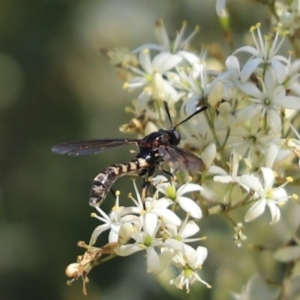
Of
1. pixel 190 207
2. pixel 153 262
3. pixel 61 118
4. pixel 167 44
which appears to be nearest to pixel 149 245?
pixel 153 262

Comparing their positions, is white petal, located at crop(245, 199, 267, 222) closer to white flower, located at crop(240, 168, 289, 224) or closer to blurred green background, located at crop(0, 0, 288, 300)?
white flower, located at crop(240, 168, 289, 224)

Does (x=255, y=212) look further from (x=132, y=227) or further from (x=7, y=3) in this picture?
(x=7, y=3)

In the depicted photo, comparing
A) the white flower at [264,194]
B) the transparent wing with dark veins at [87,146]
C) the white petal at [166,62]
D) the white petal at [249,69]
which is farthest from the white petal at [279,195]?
the white petal at [166,62]

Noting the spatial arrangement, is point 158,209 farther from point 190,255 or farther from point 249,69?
point 249,69

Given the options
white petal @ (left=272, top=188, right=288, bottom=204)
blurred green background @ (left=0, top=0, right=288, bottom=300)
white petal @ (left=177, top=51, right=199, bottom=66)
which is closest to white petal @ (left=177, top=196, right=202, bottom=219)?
white petal @ (left=272, top=188, right=288, bottom=204)

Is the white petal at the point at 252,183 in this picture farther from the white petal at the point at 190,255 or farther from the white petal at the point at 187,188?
the white petal at the point at 190,255

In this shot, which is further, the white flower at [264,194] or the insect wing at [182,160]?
the white flower at [264,194]
